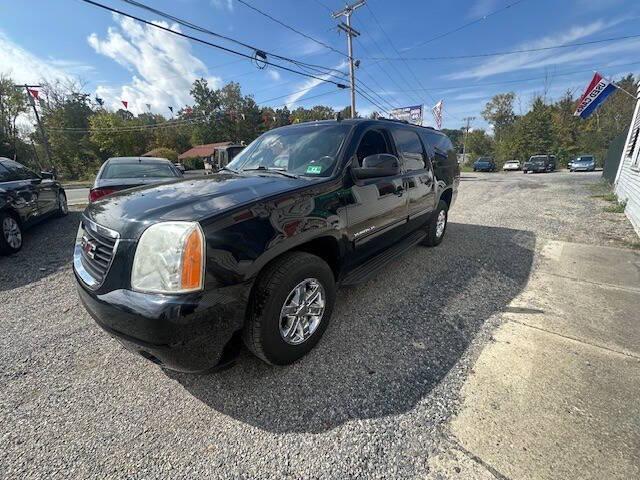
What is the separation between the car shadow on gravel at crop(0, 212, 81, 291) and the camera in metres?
3.96

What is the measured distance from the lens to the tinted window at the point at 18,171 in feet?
17.8

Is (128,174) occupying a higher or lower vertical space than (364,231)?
higher

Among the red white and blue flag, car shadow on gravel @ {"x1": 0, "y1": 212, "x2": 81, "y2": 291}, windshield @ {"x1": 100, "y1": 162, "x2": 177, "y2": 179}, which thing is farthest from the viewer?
the red white and blue flag

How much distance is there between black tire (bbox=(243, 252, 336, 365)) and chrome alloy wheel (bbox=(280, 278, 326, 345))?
0.05 m

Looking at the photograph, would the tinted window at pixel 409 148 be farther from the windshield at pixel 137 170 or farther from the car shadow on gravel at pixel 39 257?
the car shadow on gravel at pixel 39 257

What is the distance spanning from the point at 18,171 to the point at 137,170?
6.64 feet

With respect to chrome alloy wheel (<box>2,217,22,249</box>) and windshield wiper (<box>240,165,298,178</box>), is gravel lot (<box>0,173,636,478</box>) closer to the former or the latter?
windshield wiper (<box>240,165,298,178</box>)

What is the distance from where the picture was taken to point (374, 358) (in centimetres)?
237

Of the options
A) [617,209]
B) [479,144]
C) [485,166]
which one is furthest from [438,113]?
[479,144]

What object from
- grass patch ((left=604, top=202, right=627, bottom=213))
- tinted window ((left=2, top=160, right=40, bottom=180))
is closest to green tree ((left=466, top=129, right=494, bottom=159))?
grass patch ((left=604, top=202, right=627, bottom=213))

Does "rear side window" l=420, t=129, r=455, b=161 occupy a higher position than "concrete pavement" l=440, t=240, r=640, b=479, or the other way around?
"rear side window" l=420, t=129, r=455, b=161

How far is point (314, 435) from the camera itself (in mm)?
1759

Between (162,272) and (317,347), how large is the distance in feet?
4.61

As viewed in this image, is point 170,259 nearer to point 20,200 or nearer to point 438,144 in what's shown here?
point 438,144
